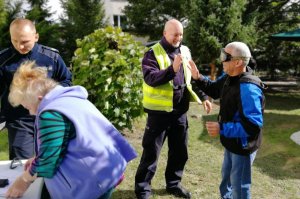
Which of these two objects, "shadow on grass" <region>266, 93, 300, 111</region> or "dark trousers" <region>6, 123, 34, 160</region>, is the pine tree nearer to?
"shadow on grass" <region>266, 93, 300, 111</region>

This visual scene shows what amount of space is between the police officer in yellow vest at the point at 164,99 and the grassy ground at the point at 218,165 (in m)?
0.61

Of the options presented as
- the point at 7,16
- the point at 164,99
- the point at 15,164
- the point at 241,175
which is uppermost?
the point at 7,16

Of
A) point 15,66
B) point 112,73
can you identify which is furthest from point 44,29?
point 15,66

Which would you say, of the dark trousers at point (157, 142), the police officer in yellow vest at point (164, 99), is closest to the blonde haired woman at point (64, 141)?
the police officer in yellow vest at point (164, 99)

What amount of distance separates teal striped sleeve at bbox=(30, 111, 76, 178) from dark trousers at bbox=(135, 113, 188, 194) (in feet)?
6.58

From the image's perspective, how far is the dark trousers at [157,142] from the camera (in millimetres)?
3984

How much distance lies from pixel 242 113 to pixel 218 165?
A: 2777 millimetres

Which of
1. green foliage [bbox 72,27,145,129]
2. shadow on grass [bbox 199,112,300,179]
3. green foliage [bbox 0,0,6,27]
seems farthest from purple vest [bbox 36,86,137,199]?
green foliage [bbox 0,0,6,27]

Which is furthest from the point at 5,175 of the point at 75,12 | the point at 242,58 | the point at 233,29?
the point at 75,12

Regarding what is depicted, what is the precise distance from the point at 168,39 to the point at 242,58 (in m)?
1.05

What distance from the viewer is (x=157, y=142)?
4.00 meters

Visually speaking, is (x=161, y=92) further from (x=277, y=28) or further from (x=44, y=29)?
(x=277, y=28)

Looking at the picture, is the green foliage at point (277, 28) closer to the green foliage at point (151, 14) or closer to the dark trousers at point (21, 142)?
the green foliage at point (151, 14)

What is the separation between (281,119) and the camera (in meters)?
8.98
